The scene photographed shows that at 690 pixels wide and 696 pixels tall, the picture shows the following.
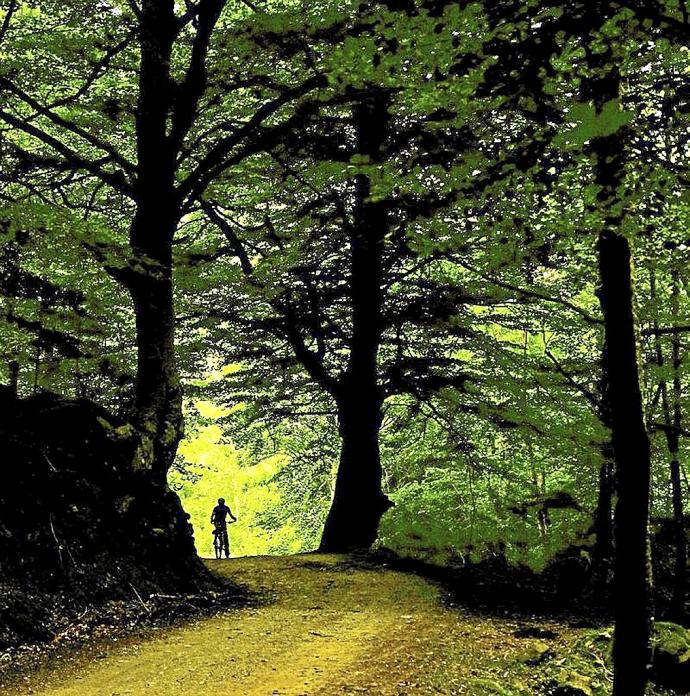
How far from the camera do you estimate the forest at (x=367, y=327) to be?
15.8 feet

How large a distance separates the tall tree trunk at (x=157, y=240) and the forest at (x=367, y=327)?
40 mm

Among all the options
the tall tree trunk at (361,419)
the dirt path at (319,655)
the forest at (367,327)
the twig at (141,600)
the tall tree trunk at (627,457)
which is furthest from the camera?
the tall tree trunk at (361,419)

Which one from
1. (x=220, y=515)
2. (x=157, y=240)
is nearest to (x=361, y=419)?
(x=220, y=515)

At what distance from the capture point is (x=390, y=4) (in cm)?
516

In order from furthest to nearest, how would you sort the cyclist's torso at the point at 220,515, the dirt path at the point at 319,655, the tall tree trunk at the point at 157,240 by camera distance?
the cyclist's torso at the point at 220,515 → the tall tree trunk at the point at 157,240 → the dirt path at the point at 319,655

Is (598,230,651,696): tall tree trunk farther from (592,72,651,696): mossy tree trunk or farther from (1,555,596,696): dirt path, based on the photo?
(1,555,596,696): dirt path

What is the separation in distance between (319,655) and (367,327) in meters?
7.11

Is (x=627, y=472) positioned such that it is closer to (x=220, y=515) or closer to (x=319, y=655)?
(x=319, y=655)

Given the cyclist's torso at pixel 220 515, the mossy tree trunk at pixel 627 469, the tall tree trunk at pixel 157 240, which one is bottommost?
the cyclist's torso at pixel 220 515

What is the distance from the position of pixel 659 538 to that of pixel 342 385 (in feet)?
19.3

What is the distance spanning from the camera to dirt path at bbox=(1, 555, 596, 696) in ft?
17.1

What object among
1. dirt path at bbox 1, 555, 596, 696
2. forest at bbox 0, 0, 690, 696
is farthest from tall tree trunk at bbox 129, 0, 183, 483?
dirt path at bbox 1, 555, 596, 696

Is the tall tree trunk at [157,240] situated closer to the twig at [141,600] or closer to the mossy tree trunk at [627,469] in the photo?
the twig at [141,600]

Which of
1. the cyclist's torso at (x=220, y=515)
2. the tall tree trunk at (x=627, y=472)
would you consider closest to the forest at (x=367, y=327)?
the tall tree trunk at (x=627, y=472)
